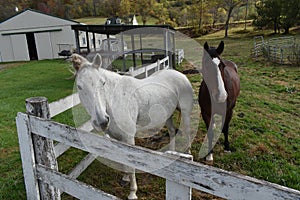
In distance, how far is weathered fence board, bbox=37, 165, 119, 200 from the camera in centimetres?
158

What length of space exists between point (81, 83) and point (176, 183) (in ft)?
3.72

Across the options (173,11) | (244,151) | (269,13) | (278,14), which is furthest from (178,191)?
(173,11)

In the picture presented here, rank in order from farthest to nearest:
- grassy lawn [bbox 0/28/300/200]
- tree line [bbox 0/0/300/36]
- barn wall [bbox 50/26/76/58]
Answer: tree line [bbox 0/0/300/36] → barn wall [bbox 50/26/76/58] → grassy lawn [bbox 0/28/300/200]

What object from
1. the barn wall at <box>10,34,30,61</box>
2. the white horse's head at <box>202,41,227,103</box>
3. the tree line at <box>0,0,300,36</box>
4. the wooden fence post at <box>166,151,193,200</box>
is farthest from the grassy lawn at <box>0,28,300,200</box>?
the tree line at <box>0,0,300,36</box>

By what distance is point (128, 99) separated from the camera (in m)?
2.50

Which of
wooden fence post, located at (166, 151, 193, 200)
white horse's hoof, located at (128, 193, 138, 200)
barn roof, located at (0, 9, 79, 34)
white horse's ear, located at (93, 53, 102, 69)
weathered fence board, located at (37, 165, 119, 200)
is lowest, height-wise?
white horse's hoof, located at (128, 193, 138, 200)

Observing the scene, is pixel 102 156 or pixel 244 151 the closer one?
pixel 102 156

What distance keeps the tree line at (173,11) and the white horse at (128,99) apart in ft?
78.2

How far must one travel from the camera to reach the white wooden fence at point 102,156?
1.07m

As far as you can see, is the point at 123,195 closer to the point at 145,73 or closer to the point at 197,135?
the point at 197,135

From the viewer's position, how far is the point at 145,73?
4.91 metres

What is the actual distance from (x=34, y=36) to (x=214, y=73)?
2158 cm

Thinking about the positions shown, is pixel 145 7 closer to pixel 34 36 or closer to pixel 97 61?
pixel 34 36

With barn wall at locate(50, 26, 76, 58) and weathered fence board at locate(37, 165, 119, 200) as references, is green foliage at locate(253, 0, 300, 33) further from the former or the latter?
weathered fence board at locate(37, 165, 119, 200)
